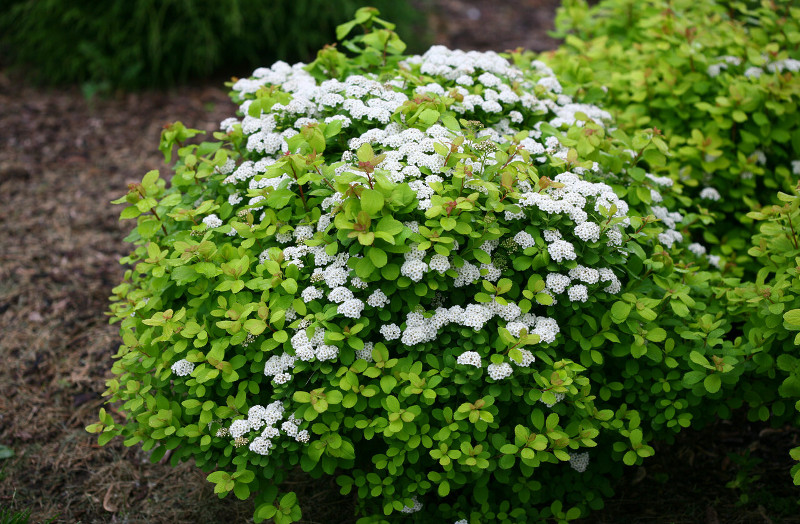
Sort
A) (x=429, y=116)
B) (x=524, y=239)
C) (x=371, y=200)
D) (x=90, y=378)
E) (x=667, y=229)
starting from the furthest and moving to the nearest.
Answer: (x=90, y=378) < (x=667, y=229) < (x=429, y=116) < (x=524, y=239) < (x=371, y=200)

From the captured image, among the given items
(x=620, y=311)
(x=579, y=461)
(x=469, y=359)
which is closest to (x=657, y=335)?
(x=620, y=311)

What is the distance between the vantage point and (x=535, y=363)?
211 centimetres

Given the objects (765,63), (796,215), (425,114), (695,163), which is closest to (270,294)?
(425,114)

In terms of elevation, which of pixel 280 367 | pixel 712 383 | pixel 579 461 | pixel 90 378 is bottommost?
pixel 90 378

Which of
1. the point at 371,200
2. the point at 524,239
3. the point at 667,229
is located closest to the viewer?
the point at 371,200

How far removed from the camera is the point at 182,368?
2.05 meters

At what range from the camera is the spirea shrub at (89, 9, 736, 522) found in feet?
6.35

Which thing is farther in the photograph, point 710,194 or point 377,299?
point 710,194

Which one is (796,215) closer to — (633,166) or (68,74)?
(633,166)

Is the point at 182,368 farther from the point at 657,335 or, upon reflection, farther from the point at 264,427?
the point at 657,335

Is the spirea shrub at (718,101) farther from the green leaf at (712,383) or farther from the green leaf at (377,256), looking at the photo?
the green leaf at (377,256)

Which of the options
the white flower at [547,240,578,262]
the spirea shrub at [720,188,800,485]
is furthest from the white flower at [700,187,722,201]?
the white flower at [547,240,578,262]

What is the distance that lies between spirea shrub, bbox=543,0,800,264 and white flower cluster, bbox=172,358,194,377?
2.15 metres

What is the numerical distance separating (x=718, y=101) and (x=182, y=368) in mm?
2537
